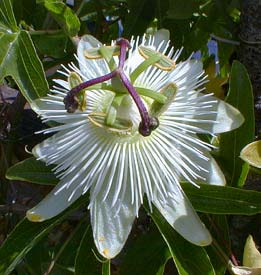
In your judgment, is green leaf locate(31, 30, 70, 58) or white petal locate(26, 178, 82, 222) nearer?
white petal locate(26, 178, 82, 222)

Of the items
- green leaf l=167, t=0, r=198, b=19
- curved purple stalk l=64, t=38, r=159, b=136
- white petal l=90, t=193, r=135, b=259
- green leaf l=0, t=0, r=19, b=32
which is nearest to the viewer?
curved purple stalk l=64, t=38, r=159, b=136

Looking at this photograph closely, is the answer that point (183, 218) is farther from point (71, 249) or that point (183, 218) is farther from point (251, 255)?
point (71, 249)

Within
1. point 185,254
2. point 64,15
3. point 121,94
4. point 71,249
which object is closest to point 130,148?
point 121,94

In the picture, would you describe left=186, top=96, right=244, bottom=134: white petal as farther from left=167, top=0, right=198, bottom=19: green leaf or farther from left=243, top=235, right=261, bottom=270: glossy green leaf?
left=167, top=0, right=198, bottom=19: green leaf

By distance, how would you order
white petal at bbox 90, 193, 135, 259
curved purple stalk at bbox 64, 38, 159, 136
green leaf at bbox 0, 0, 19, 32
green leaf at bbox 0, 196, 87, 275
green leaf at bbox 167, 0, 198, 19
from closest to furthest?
1. curved purple stalk at bbox 64, 38, 159, 136
2. white petal at bbox 90, 193, 135, 259
3. green leaf at bbox 0, 196, 87, 275
4. green leaf at bbox 0, 0, 19, 32
5. green leaf at bbox 167, 0, 198, 19

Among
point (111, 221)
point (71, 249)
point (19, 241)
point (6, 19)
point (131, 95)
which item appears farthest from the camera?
point (71, 249)

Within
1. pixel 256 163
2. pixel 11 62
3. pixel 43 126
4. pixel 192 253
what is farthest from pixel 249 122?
pixel 43 126

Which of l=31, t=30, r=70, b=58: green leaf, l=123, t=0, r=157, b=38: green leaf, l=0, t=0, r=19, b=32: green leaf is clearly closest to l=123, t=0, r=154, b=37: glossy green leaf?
l=123, t=0, r=157, b=38: green leaf

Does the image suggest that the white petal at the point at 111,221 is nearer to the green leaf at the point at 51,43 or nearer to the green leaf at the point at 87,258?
the green leaf at the point at 87,258
